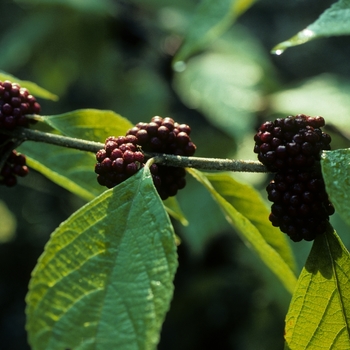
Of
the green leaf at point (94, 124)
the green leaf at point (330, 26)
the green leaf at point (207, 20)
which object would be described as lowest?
the green leaf at point (94, 124)

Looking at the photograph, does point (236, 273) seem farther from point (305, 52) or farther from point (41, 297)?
point (41, 297)

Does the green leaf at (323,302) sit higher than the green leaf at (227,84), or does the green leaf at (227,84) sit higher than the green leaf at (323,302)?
the green leaf at (227,84)

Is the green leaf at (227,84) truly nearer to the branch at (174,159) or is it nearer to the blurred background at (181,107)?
the blurred background at (181,107)

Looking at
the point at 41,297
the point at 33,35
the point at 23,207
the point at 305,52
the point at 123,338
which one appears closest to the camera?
the point at 123,338

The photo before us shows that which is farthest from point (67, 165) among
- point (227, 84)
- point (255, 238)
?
point (227, 84)

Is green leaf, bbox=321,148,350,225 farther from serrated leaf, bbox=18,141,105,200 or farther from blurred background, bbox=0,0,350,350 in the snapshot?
blurred background, bbox=0,0,350,350

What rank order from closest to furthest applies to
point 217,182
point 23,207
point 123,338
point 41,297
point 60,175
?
point 123,338 → point 41,297 → point 217,182 → point 60,175 → point 23,207

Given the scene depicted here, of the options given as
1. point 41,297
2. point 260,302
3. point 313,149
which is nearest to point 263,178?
point 260,302

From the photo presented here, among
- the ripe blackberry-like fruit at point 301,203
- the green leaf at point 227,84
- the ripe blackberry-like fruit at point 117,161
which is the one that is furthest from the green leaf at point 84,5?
the ripe blackberry-like fruit at point 301,203
